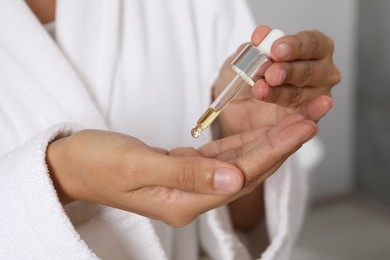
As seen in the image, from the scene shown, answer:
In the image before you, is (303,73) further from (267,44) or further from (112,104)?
(112,104)

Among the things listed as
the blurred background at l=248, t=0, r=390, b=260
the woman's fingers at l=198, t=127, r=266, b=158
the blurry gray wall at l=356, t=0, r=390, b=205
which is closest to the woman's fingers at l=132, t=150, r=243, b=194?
the woman's fingers at l=198, t=127, r=266, b=158

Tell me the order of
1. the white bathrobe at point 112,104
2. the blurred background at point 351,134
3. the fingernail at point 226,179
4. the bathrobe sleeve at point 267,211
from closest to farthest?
the fingernail at point 226,179 → the white bathrobe at point 112,104 → the bathrobe sleeve at point 267,211 → the blurred background at point 351,134

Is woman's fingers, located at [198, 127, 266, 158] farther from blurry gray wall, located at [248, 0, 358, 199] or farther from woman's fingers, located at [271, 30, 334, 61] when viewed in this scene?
blurry gray wall, located at [248, 0, 358, 199]

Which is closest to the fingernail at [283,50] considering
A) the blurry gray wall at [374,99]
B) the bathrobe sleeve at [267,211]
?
the bathrobe sleeve at [267,211]

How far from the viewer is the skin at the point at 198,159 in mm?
416

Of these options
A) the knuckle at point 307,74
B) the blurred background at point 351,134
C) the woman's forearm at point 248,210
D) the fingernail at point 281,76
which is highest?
the fingernail at point 281,76

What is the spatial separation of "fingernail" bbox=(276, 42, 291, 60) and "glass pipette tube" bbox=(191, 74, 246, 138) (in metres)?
0.04

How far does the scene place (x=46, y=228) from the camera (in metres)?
0.50

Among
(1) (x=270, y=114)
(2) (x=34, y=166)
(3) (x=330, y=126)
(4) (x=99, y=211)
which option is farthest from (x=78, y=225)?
(3) (x=330, y=126)

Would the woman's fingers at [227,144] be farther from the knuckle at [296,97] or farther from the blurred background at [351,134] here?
the blurred background at [351,134]

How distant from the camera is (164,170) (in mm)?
417

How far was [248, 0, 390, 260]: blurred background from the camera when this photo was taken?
171cm

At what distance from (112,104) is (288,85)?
24 cm

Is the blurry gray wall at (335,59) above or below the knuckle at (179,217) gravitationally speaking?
below
